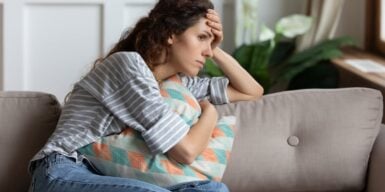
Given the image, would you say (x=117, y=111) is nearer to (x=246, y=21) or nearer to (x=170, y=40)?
(x=170, y=40)

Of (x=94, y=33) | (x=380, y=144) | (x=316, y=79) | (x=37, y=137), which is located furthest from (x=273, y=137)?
(x=94, y=33)

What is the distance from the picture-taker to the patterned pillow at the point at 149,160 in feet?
5.93

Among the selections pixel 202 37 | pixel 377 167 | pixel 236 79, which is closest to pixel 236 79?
pixel 236 79

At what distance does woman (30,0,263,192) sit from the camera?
1.76 meters

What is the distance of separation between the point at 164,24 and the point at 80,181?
472 millimetres

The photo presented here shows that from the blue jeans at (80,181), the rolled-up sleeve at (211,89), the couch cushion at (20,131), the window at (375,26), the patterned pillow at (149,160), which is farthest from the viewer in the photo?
the window at (375,26)

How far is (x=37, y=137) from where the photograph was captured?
200 centimetres

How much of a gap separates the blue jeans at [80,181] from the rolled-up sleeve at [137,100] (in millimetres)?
119

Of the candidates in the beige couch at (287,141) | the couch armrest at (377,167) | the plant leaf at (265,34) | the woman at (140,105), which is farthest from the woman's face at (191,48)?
the plant leaf at (265,34)

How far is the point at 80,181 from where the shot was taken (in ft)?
5.65

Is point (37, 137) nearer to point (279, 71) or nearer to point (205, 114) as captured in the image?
point (205, 114)

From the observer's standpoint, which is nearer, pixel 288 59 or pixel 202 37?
pixel 202 37

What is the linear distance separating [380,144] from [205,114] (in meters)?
0.55

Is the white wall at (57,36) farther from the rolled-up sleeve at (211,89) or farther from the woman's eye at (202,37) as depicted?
the woman's eye at (202,37)
